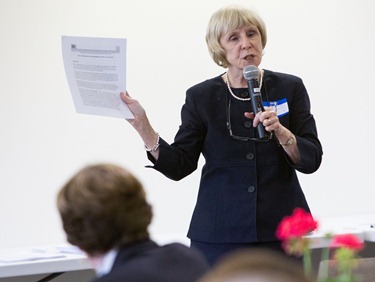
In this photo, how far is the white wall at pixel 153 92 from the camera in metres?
4.61

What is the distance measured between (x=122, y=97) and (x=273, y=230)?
2.15ft

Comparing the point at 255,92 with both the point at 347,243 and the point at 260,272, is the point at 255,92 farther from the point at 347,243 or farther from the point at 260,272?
the point at 260,272

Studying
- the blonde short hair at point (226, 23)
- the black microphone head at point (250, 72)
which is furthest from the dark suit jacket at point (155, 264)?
the blonde short hair at point (226, 23)

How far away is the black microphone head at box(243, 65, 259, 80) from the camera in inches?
97.6

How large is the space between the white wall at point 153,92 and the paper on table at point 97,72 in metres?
2.04

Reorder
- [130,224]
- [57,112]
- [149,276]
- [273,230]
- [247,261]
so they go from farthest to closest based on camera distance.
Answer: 1. [57,112]
2. [273,230]
3. [130,224]
4. [149,276]
5. [247,261]

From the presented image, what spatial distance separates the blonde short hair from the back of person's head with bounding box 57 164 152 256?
1.08m

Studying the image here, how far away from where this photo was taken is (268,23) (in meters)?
4.78

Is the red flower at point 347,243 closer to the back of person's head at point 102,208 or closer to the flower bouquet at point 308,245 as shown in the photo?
the flower bouquet at point 308,245

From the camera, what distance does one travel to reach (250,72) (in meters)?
2.48

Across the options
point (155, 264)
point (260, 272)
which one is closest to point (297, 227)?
point (155, 264)

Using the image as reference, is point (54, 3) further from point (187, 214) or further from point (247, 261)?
point (247, 261)

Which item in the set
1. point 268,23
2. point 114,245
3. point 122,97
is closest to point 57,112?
point 268,23

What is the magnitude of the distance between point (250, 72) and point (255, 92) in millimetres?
79
